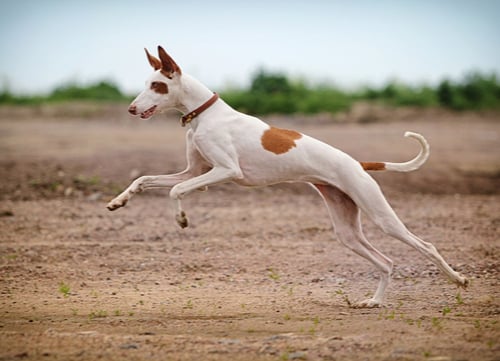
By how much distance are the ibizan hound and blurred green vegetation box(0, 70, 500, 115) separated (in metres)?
15.8

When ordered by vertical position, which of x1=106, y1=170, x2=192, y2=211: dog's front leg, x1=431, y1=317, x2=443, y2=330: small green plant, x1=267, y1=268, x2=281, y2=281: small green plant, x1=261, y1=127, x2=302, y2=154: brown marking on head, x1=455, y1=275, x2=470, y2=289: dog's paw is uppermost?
x1=261, y1=127, x2=302, y2=154: brown marking on head

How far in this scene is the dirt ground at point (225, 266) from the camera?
6.67m

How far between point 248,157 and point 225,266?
2.25 meters

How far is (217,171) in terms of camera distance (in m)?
7.87

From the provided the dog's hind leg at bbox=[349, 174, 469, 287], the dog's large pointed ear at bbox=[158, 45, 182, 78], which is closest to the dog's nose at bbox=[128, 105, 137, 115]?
the dog's large pointed ear at bbox=[158, 45, 182, 78]

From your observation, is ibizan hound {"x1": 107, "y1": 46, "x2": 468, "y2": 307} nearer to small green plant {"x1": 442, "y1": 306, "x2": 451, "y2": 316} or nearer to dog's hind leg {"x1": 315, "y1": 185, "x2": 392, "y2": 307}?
dog's hind leg {"x1": 315, "y1": 185, "x2": 392, "y2": 307}

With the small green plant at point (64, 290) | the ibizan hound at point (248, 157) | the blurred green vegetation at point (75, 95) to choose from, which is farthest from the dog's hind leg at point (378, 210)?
the blurred green vegetation at point (75, 95)

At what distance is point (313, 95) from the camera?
83.7ft

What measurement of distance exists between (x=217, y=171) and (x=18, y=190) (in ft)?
24.1

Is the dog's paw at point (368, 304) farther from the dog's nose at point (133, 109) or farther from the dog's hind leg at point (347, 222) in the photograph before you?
the dog's nose at point (133, 109)

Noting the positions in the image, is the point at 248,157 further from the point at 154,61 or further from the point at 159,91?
the point at 154,61

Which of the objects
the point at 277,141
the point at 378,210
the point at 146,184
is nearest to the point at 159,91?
the point at 146,184

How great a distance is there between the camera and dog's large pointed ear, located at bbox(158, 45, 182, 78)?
7941mm

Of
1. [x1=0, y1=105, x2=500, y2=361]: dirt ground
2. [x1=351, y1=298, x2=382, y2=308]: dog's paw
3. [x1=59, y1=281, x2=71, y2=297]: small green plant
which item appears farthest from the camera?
[x1=59, y1=281, x2=71, y2=297]: small green plant
